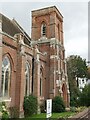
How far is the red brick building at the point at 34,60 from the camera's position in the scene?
2048cm

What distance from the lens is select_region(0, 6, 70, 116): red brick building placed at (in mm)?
20484

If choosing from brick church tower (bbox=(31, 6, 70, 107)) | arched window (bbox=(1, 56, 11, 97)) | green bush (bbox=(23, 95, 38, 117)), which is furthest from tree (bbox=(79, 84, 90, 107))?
arched window (bbox=(1, 56, 11, 97))

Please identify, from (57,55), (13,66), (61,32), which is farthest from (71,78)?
(13,66)

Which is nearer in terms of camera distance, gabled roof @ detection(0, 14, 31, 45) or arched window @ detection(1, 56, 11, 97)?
arched window @ detection(1, 56, 11, 97)

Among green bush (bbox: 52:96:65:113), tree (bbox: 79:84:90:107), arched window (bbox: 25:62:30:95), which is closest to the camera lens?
arched window (bbox: 25:62:30:95)

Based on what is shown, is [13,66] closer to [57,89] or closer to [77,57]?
[57,89]

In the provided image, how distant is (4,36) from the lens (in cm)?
2005

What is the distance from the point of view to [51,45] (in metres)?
31.4

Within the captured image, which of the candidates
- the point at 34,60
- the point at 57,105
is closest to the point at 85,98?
Result: the point at 57,105

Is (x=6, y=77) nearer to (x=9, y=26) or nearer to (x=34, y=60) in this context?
(x=34, y=60)

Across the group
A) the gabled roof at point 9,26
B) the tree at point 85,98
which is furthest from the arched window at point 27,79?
the tree at point 85,98

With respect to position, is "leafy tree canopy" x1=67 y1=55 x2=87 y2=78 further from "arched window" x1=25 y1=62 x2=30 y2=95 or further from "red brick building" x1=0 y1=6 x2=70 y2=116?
"arched window" x1=25 y1=62 x2=30 y2=95

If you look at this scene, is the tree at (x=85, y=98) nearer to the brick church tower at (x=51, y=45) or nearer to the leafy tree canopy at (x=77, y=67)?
the brick church tower at (x=51, y=45)

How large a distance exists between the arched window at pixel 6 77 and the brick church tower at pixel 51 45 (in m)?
9.95
